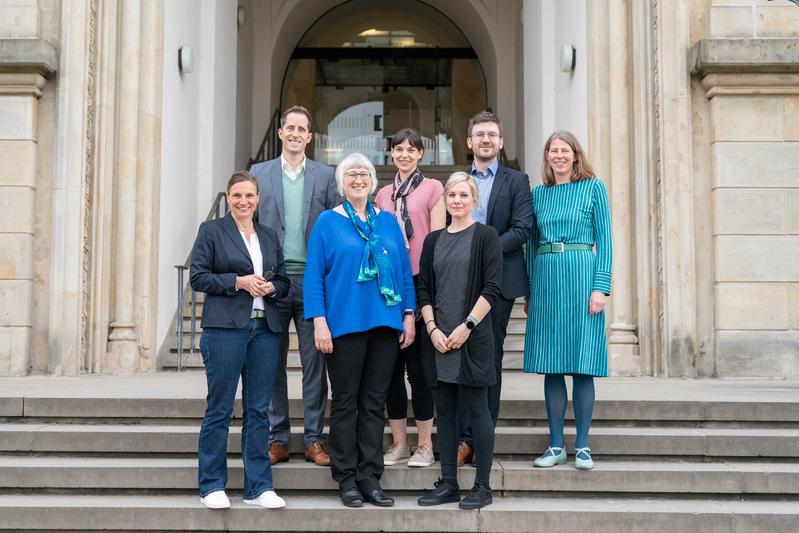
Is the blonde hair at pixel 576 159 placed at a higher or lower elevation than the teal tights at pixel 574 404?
higher

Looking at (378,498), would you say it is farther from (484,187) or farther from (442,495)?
(484,187)

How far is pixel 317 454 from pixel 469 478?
2.75ft

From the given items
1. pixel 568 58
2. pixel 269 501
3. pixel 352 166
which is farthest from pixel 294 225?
pixel 568 58

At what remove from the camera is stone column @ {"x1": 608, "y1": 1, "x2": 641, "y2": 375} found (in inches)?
302

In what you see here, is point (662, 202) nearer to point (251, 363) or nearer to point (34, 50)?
point (251, 363)

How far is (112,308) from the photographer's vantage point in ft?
25.9

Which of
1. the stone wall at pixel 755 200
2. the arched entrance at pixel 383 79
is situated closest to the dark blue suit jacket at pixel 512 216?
the stone wall at pixel 755 200

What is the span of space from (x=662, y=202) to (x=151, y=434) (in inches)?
191

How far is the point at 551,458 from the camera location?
4.66 m

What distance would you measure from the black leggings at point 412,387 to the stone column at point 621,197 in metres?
3.45

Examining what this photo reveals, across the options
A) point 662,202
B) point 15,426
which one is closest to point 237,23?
point 662,202

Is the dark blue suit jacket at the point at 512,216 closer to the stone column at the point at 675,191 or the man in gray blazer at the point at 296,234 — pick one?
the man in gray blazer at the point at 296,234

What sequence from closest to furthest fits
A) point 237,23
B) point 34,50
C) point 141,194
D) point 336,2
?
1. point 34,50
2. point 141,194
3. point 237,23
4. point 336,2

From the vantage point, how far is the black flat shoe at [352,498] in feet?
14.0
